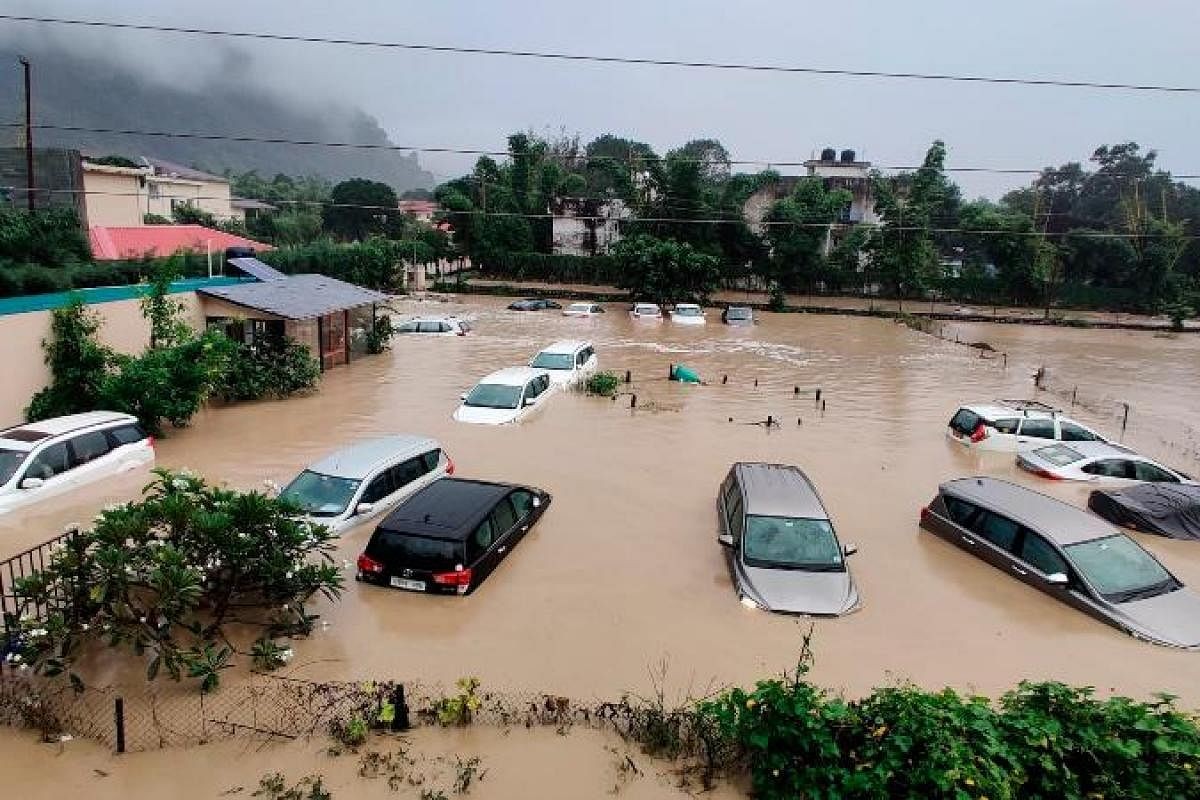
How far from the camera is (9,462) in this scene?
12164 mm

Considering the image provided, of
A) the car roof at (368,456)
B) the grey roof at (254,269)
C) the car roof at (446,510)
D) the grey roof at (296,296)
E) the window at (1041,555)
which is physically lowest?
the window at (1041,555)

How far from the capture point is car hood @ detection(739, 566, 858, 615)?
390 inches

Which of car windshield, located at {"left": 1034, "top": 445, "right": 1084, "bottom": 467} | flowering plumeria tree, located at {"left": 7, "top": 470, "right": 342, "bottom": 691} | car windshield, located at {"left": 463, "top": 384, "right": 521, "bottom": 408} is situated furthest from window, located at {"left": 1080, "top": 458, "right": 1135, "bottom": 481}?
flowering plumeria tree, located at {"left": 7, "top": 470, "right": 342, "bottom": 691}

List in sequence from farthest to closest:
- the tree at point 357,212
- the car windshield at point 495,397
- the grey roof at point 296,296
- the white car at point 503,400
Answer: the tree at point 357,212 → the grey roof at point 296,296 → the car windshield at point 495,397 → the white car at point 503,400

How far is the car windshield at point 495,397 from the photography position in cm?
1916

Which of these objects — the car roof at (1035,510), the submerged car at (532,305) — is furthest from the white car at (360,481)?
the submerged car at (532,305)

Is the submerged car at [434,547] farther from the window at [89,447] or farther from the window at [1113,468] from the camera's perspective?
the window at [1113,468]

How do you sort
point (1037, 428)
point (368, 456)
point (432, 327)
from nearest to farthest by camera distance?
point (368, 456) < point (1037, 428) < point (432, 327)

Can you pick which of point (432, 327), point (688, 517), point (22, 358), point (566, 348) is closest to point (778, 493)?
point (688, 517)

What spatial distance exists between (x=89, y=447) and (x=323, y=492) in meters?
4.96

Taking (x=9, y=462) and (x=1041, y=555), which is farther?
(x=9, y=462)

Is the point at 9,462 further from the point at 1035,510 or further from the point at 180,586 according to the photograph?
the point at 1035,510

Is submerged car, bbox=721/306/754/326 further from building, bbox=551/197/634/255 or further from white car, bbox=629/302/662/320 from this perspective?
building, bbox=551/197/634/255

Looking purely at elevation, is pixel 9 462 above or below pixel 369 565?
above
